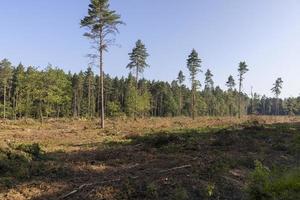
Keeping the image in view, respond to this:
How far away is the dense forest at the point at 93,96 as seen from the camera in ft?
199

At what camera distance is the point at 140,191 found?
905 cm

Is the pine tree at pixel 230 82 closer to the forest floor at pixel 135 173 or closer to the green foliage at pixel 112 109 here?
the green foliage at pixel 112 109

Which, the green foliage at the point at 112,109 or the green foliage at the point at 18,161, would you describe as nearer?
the green foliage at the point at 18,161

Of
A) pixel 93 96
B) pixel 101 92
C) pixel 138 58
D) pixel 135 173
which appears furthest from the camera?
pixel 93 96

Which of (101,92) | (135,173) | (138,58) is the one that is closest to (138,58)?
Result: (138,58)

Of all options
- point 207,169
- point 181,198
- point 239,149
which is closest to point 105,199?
point 181,198

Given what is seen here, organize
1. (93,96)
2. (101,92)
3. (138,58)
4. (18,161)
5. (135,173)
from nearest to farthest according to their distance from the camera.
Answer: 1. (135,173)
2. (18,161)
3. (101,92)
4. (138,58)
5. (93,96)

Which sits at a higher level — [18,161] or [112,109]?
[112,109]

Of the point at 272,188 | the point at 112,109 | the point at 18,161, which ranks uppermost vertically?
the point at 112,109

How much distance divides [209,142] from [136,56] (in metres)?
51.4

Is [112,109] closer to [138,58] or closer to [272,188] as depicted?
[138,58]

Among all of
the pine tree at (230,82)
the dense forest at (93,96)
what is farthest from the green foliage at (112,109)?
the pine tree at (230,82)

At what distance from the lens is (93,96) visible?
104 m

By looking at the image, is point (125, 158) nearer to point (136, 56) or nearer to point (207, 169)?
point (207, 169)
